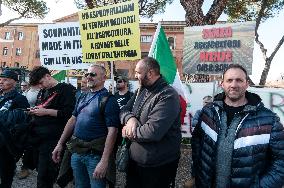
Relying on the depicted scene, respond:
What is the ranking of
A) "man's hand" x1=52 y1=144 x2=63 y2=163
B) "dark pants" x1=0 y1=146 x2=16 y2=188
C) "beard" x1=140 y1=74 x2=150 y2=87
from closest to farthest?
"beard" x1=140 y1=74 x2=150 y2=87 < "man's hand" x1=52 y1=144 x2=63 y2=163 < "dark pants" x1=0 y1=146 x2=16 y2=188

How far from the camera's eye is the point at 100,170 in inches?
126

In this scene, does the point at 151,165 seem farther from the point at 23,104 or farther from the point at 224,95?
the point at 23,104

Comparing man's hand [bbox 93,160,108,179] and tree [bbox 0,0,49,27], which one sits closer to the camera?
man's hand [bbox 93,160,108,179]

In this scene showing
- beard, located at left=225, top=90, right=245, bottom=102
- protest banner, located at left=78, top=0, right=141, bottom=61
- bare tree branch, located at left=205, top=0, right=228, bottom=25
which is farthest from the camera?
bare tree branch, located at left=205, top=0, right=228, bottom=25

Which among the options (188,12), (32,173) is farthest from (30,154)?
(188,12)

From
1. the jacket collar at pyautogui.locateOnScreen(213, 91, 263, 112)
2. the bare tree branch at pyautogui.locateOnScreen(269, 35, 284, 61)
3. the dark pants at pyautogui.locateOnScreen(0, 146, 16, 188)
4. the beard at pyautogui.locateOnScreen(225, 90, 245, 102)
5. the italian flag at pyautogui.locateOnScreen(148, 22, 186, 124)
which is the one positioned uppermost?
the bare tree branch at pyautogui.locateOnScreen(269, 35, 284, 61)

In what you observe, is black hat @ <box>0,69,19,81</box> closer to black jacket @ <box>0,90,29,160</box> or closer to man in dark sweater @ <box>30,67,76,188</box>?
black jacket @ <box>0,90,29,160</box>

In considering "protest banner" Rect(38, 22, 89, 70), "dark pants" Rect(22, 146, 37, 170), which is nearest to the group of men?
"dark pants" Rect(22, 146, 37, 170)

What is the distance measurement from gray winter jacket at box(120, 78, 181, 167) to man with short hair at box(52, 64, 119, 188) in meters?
0.34

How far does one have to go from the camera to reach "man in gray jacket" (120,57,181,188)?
2.77 metres

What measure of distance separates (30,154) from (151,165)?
1.99 metres

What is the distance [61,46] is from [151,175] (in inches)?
160

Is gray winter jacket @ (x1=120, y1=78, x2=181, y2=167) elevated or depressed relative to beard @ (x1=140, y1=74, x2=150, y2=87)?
depressed

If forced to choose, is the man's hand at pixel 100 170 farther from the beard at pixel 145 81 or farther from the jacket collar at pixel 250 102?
the jacket collar at pixel 250 102
